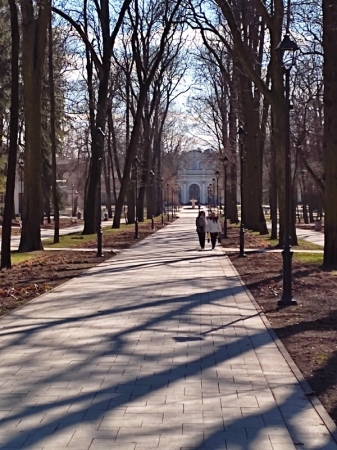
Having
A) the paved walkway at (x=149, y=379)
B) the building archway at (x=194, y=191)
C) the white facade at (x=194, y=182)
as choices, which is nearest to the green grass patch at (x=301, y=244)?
the paved walkway at (x=149, y=379)

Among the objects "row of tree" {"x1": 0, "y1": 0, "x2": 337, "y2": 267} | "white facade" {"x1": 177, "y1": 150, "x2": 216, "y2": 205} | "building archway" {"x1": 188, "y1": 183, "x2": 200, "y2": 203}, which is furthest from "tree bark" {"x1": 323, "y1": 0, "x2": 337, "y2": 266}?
"building archway" {"x1": 188, "y1": 183, "x2": 200, "y2": 203}

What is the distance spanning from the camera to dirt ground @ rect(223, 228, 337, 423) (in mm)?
8266

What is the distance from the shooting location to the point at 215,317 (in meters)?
12.5

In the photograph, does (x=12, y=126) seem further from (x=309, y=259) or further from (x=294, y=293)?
(x=309, y=259)

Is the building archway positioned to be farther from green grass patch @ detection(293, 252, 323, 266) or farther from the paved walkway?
the paved walkway

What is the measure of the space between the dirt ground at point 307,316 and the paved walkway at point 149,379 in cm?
22

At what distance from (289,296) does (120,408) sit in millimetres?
7440

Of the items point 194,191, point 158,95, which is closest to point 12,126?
point 158,95

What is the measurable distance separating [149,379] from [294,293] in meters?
7.90

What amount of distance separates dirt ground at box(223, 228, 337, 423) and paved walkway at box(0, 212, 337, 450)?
0.22 metres

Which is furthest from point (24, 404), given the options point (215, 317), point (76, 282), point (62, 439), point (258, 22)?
point (258, 22)

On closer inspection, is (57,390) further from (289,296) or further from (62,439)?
(289,296)

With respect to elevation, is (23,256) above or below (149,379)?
below

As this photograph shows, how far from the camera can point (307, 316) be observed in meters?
12.4
